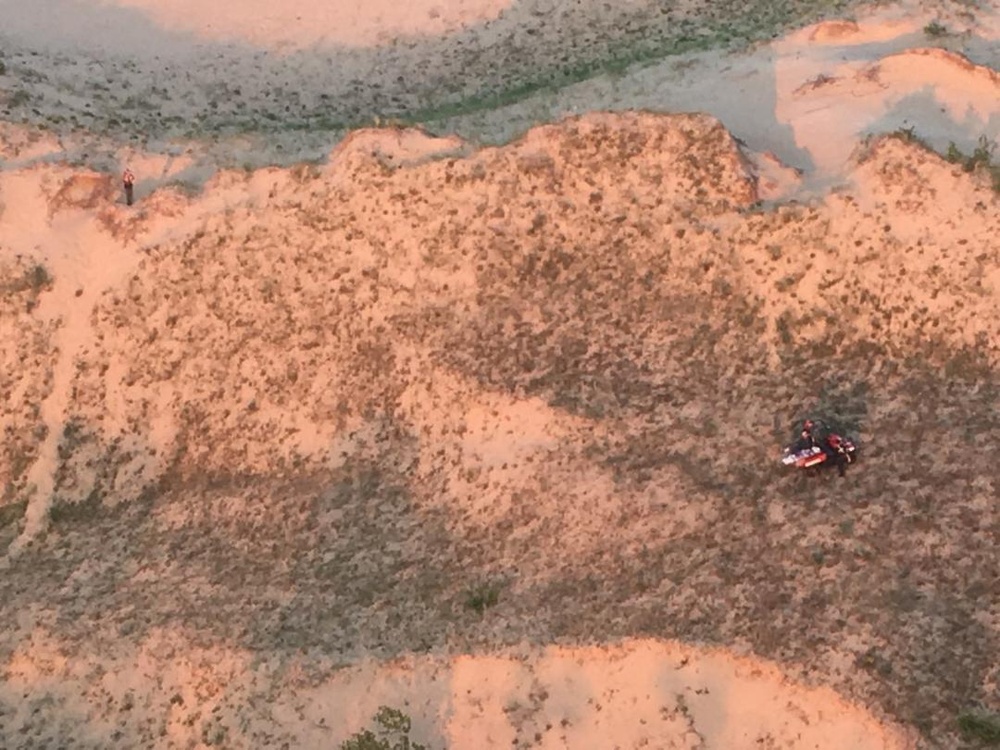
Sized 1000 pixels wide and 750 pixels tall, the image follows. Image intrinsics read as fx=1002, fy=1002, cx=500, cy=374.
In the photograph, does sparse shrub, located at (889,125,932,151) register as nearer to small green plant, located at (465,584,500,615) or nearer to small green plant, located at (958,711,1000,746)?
small green plant, located at (958,711,1000,746)

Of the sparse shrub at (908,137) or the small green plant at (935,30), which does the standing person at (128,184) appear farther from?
the small green plant at (935,30)

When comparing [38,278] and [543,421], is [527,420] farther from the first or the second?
[38,278]

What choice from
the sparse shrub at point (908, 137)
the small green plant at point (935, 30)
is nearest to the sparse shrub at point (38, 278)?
the sparse shrub at point (908, 137)

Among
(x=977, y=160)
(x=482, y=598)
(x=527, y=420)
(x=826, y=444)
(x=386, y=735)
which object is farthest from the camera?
(x=977, y=160)

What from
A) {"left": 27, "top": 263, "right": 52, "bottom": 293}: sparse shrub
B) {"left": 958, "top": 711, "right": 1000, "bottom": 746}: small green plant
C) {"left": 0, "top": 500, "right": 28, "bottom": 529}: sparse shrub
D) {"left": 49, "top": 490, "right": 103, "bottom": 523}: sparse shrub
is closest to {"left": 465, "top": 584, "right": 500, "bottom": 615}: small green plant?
{"left": 958, "top": 711, "right": 1000, "bottom": 746}: small green plant

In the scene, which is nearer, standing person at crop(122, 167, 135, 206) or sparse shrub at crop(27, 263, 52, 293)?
sparse shrub at crop(27, 263, 52, 293)

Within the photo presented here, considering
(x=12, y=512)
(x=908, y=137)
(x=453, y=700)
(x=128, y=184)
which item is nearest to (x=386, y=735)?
(x=453, y=700)
